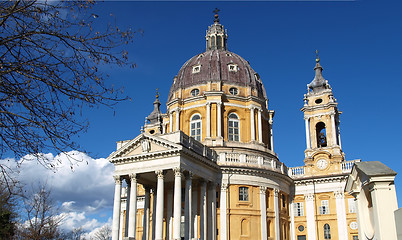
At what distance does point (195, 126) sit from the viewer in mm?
43594

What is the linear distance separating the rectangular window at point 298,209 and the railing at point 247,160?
5698 mm

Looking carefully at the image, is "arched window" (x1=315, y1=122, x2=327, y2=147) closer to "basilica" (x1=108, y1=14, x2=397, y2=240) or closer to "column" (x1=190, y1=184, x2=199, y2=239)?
"basilica" (x1=108, y1=14, x2=397, y2=240)

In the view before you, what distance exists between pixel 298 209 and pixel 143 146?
1951cm

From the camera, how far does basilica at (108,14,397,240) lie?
3266cm

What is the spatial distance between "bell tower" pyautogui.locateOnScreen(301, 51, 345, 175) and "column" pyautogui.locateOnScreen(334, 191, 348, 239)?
270 cm

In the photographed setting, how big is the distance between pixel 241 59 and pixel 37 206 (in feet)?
91.4

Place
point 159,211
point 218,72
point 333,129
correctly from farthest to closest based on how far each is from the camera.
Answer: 1. point 333,129
2. point 218,72
3. point 159,211

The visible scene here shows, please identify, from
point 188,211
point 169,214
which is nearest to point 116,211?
point 169,214

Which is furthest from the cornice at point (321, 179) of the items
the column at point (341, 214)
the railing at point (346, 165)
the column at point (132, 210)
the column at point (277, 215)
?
the column at point (132, 210)

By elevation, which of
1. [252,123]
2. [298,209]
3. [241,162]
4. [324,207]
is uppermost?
[252,123]

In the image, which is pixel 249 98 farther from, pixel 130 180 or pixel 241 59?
pixel 130 180

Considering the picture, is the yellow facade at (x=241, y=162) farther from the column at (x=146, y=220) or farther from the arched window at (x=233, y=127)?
the column at (x=146, y=220)

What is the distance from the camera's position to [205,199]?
34.6m

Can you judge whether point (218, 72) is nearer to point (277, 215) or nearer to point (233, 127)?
point (233, 127)
